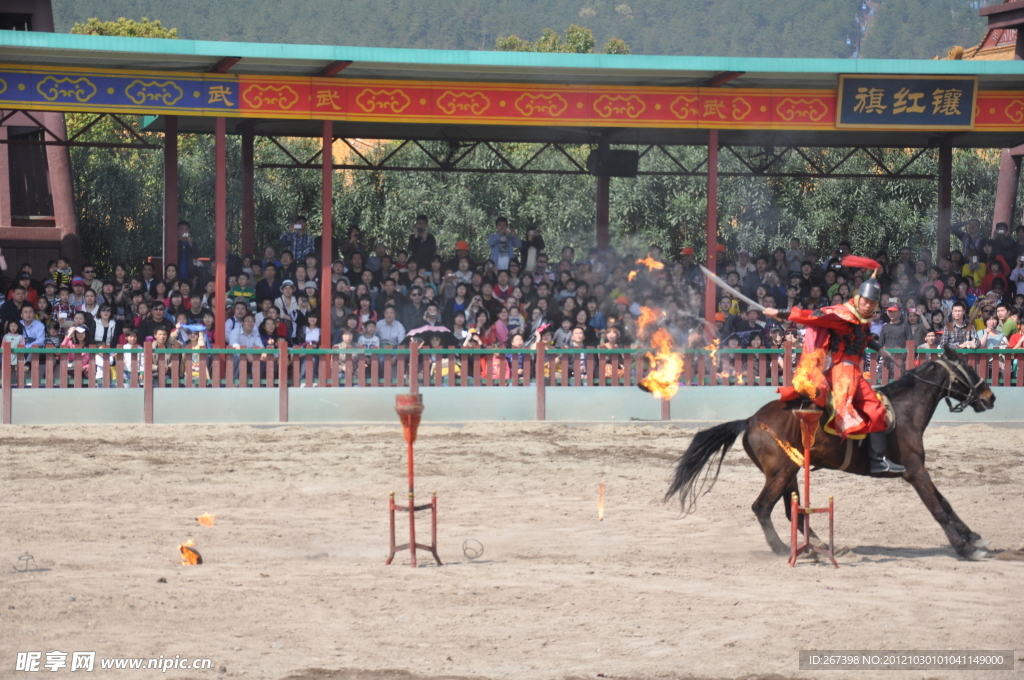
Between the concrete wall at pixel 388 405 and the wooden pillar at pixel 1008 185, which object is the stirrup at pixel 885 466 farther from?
the wooden pillar at pixel 1008 185

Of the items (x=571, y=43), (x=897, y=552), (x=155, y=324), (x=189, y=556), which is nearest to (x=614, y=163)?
(x=155, y=324)

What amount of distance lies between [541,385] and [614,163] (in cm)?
647

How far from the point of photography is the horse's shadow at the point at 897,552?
9328mm

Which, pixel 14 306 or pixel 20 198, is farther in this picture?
pixel 20 198

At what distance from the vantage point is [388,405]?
1634 centimetres

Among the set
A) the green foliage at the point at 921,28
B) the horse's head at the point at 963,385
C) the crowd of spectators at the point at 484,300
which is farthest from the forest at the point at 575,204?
the green foliage at the point at 921,28

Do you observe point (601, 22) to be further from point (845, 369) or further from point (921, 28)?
point (845, 369)

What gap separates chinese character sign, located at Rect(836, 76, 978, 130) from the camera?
59.5ft

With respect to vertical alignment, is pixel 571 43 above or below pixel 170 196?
above

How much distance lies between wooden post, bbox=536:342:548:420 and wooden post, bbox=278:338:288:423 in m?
3.47

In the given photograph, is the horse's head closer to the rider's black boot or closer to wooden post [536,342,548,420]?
the rider's black boot

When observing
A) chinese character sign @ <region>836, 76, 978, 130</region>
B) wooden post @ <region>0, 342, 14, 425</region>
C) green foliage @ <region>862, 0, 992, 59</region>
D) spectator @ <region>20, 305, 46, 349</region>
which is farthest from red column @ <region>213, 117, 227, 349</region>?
green foliage @ <region>862, 0, 992, 59</region>

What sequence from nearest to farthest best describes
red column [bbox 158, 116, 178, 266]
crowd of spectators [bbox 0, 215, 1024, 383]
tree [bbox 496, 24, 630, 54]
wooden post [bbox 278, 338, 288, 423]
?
wooden post [bbox 278, 338, 288, 423], crowd of spectators [bbox 0, 215, 1024, 383], red column [bbox 158, 116, 178, 266], tree [bbox 496, 24, 630, 54]

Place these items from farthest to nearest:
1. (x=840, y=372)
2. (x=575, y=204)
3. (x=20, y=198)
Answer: (x=575, y=204) → (x=20, y=198) → (x=840, y=372)
